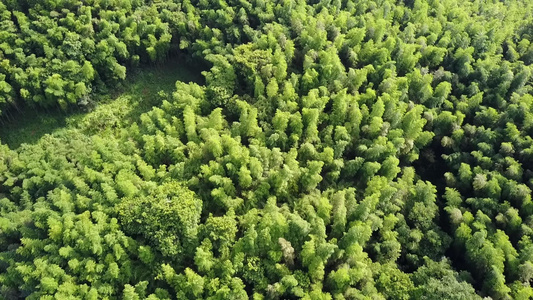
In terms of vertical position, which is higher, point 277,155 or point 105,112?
point 105,112

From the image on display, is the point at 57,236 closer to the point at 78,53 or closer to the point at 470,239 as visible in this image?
the point at 78,53

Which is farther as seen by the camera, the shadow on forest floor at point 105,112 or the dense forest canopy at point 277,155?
the shadow on forest floor at point 105,112

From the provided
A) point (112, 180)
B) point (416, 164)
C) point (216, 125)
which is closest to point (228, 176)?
point (216, 125)

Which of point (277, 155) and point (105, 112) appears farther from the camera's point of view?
point (105, 112)

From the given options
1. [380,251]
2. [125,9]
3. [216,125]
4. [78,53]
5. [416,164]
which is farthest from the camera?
[125,9]
